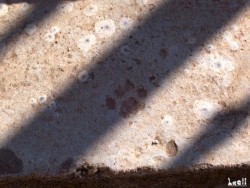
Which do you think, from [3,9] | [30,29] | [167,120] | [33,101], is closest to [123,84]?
[167,120]

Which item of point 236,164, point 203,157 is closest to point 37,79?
point 203,157

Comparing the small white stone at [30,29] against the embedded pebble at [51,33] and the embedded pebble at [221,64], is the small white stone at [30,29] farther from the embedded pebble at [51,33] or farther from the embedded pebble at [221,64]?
the embedded pebble at [221,64]

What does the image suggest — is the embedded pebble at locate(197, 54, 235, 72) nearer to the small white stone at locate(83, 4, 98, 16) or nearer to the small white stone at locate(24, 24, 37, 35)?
the small white stone at locate(83, 4, 98, 16)

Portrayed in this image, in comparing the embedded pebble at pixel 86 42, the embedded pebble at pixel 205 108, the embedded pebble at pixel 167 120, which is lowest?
the embedded pebble at pixel 167 120

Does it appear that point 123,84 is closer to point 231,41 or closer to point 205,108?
point 205,108

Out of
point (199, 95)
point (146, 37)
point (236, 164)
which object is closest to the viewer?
point (236, 164)

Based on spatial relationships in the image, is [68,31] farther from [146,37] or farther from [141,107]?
[141,107]

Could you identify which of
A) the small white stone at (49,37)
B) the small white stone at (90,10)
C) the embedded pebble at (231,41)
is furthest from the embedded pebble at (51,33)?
the embedded pebble at (231,41)
